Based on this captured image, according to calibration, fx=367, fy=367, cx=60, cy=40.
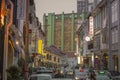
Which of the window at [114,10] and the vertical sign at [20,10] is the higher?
the window at [114,10]

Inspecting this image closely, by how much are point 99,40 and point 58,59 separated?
10726 centimetres

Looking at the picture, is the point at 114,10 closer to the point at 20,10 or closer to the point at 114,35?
the point at 114,35

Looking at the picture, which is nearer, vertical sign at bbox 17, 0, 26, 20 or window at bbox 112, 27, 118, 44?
vertical sign at bbox 17, 0, 26, 20

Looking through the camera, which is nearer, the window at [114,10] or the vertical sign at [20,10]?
the vertical sign at [20,10]

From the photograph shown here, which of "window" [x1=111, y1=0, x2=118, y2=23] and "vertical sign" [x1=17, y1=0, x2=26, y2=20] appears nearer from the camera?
"vertical sign" [x1=17, y1=0, x2=26, y2=20]

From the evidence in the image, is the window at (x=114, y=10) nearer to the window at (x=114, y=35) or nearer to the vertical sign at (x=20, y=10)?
the window at (x=114, y=35)

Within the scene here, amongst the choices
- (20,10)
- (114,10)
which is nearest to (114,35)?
(114,10)

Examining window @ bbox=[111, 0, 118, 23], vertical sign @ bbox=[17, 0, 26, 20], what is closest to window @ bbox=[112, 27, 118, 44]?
window @ bbox=[111, 0, 118, 23]

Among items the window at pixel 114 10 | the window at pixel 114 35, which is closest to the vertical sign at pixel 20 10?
the window at pixel 114 10

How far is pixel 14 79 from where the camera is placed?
85.6 ft

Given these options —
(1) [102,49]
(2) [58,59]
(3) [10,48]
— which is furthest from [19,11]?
(2) [58,59]

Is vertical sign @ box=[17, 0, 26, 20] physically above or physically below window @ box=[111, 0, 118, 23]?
below

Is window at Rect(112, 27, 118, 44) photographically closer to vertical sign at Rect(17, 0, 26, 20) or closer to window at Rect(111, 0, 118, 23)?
window at Rect(111, 0, 118, 23)

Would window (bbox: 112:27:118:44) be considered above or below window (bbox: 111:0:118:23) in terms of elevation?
below
